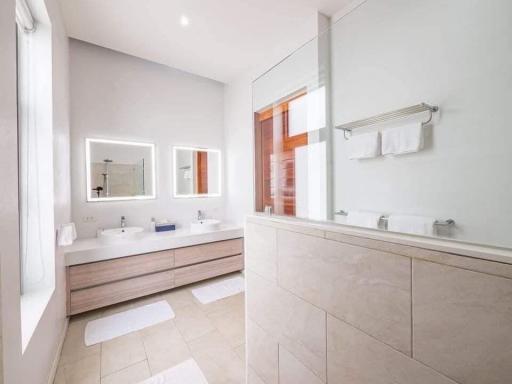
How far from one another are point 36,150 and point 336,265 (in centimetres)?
209

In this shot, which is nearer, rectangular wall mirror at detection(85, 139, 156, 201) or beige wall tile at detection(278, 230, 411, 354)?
beige wall tile at detection(278, 230, 411, 354)

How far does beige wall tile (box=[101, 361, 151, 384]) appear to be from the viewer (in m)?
1.56

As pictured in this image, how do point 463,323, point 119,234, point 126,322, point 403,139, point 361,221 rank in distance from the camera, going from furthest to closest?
1. point 119,234
2. point 126,322
3. point 403,139
4. point 361,221
5. point 463,323

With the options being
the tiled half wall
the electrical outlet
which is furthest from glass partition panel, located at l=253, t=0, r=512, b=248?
the electrical outlet

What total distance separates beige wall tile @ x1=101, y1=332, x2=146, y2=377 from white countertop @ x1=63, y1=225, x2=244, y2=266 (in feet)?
2.65

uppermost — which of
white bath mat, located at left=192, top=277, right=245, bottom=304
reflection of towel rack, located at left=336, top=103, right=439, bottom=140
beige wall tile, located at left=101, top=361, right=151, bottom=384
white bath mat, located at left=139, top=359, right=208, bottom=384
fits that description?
reflection of towel rack, located at left=336, top=103, right=439, bottom=140

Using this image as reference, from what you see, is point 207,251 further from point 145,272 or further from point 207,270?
point 145,272

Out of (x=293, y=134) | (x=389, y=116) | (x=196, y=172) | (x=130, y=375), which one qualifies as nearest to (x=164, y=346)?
(x=130, y=375)

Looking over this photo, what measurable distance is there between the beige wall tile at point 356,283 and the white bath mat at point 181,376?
1.10m

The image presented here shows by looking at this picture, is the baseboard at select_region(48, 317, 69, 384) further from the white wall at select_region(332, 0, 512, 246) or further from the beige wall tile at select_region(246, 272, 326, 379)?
the white wall at select_region(332, 0, 512, 246)

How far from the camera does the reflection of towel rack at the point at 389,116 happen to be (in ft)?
5.40

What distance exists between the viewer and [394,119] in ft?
6.03

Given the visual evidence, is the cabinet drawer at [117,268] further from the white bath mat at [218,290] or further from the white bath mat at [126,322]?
the white bath mat at [218,290]

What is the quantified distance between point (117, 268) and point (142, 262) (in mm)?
244
